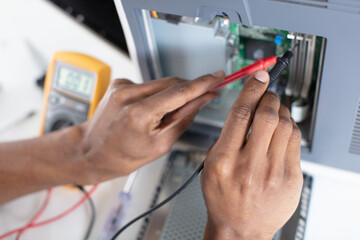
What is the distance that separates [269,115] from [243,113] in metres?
0.04

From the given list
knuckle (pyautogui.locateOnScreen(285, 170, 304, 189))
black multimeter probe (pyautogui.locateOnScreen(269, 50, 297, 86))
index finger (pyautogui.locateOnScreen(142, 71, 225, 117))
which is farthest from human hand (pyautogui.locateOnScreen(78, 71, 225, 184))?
knuckle (pyautogui.locateOnScreen(285, 170, 304, 189))

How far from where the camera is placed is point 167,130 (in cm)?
74

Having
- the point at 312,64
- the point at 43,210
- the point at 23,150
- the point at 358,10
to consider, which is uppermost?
the point at 358,10

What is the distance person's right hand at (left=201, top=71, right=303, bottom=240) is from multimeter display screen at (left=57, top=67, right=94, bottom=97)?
0.49m

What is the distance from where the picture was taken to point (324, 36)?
0.56 metres

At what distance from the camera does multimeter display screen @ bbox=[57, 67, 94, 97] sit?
979 mm

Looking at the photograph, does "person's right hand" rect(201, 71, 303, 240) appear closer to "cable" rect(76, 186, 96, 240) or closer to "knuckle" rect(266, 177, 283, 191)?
"knuckle" rect(266, 177, 283, 191)

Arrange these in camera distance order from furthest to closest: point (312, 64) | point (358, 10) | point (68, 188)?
point (68, 188)
point (312, 64)
point (358, 10)

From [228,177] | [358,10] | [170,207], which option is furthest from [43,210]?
[358,10]

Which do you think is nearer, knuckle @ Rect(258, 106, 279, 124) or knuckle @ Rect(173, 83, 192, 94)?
knuckle @ Rect(258, 106, 279, 124)

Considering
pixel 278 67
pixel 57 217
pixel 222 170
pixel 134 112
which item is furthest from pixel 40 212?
pixel 278 67

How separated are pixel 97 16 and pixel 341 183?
84 centimetres

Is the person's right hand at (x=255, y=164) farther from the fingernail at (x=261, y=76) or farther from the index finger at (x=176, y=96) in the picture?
the index finger at (x=176, y=96)

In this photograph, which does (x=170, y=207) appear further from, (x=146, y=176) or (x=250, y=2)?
(x=250, y=2)
